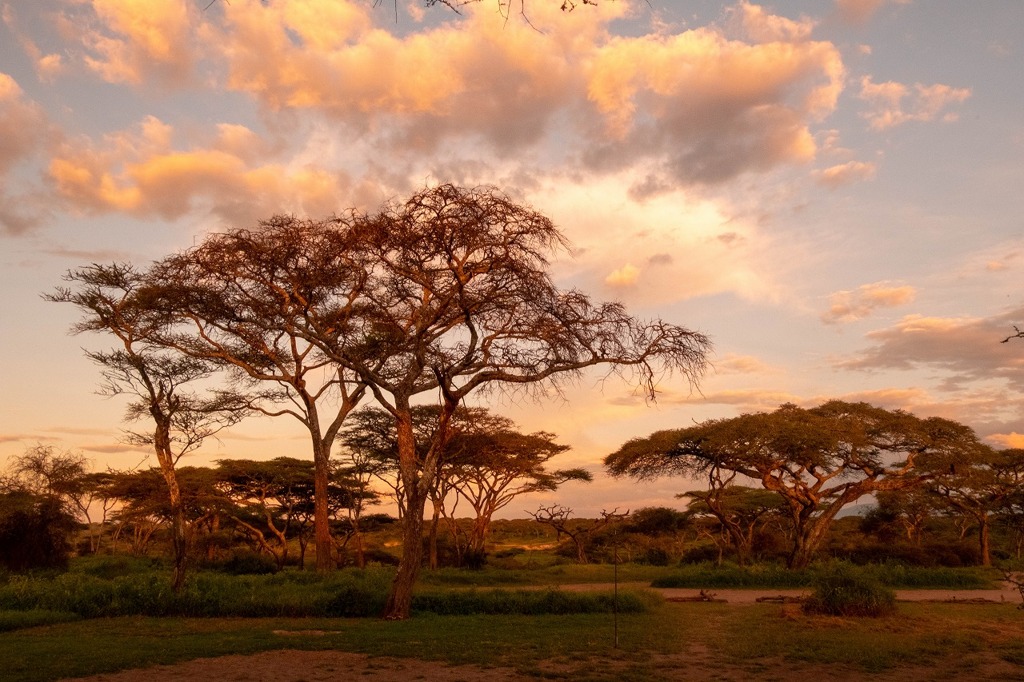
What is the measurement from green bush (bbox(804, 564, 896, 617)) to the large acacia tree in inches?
518

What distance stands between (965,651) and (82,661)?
41.7 ft

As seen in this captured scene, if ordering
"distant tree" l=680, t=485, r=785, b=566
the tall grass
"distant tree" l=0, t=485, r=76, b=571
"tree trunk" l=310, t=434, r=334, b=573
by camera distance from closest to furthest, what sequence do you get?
the tall grass → "tree trunk" l=310, t=434, r=334, b=573 → "distant tree" l=0, t=485, r=76, b=571 → "distant tree" l=680, t=485, r=785, b=566

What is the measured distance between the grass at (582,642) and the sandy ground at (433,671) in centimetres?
8

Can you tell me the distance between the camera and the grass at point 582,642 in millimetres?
10930

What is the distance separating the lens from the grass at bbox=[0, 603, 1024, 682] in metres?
10.9

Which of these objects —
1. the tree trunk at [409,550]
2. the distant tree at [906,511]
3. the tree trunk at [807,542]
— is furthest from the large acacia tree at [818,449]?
the tree trunk at [409,550]

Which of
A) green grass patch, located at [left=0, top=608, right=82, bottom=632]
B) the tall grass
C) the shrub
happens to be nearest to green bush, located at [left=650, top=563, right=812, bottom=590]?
the tall grass

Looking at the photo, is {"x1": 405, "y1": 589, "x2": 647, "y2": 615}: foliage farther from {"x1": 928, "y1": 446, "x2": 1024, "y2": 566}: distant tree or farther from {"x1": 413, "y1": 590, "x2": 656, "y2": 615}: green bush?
{"x1": 928, "y1": 446, "x2": 1024, "y2": 566}: distant tree

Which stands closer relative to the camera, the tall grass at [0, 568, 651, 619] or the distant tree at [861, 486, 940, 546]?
the tall grass at [0, 568, 651, 619]

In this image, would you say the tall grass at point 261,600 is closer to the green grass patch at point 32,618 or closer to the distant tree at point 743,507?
the green grass patch at point 32,618

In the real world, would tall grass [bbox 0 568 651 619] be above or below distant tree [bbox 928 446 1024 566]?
below

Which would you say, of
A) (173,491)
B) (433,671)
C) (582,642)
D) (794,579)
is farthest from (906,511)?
(433,671)

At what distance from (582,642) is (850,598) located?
6.74 metres

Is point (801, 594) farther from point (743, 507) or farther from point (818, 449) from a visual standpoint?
point (743, 507)
